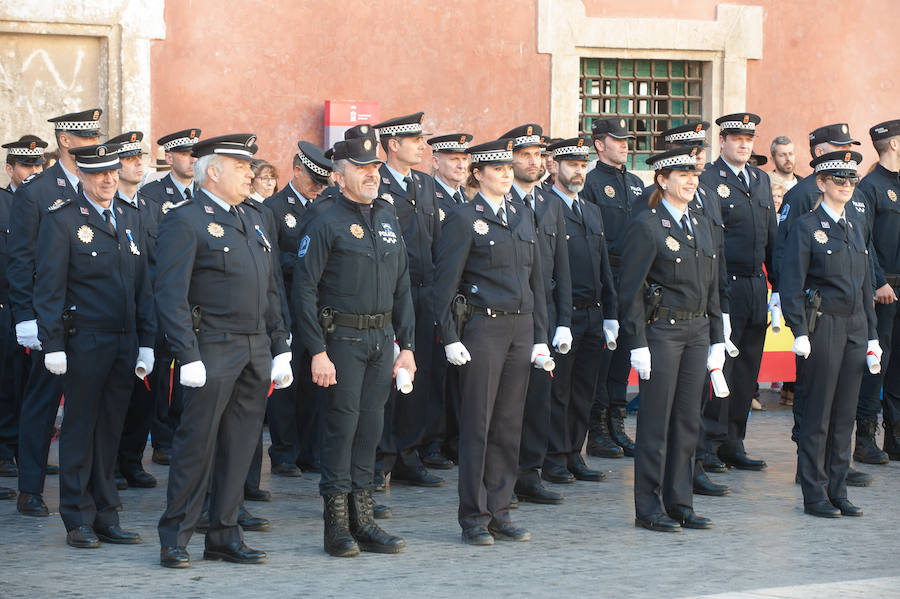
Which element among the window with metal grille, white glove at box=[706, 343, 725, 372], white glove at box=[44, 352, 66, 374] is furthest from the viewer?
the window with metal grille

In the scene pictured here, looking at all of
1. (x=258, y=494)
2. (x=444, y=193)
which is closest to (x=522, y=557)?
(x=258, y=494)

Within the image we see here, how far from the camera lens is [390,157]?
9.55 meters

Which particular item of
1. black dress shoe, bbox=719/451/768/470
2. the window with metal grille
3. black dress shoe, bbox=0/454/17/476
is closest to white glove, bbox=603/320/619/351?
black dress shoe, bbox=719/451/768/470

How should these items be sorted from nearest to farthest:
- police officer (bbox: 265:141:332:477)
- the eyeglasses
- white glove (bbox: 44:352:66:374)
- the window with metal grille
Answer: white glove (bbox: 44:352:66:374)
the eyeglasses
police officer (bbox: 265:141:332:477)
the window with metal grille

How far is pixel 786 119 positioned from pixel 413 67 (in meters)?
4.46

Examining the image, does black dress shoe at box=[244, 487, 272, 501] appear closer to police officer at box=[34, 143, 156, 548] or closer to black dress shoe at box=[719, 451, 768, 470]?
police officer at box=[34, 143, 156, 548]

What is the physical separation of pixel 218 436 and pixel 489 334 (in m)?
1.55

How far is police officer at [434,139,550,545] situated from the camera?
775cm

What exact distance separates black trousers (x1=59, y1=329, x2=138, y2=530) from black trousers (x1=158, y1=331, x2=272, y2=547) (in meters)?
0.69

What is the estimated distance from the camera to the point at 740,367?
400 inches

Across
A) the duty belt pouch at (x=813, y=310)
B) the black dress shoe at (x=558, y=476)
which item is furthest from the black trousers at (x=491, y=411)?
the duty belt pouch at (x=813, y=310)

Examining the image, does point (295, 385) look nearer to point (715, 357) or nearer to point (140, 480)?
point (140, 480)

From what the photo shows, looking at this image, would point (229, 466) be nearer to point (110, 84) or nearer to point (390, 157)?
point (390, 157)

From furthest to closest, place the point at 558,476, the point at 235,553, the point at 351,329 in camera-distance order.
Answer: the point at 558,476, the point at 351,329, the point at 235,553
